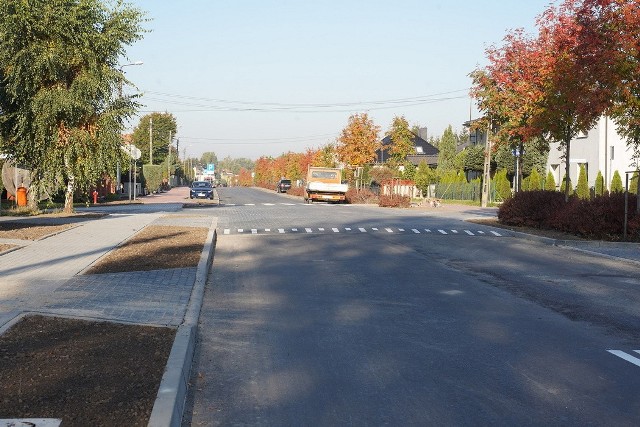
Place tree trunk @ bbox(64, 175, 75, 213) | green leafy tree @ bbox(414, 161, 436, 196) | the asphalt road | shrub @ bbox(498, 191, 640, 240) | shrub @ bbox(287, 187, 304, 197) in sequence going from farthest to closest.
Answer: shrub @ bbox(287, 187, 304, 197) < green leafy tree @ bbox(414, 161, 436, 196) < tree trunk @ bbox(64, 175, 75, 213) < shrub @ bbox(498, 191, 640, 240) < the asphalt road

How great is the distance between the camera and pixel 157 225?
919 inches

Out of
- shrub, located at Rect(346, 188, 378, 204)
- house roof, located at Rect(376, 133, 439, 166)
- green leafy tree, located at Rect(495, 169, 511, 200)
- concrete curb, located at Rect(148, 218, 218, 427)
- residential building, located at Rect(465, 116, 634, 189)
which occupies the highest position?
house roof, located at Rect(376, 133, 439, 166)

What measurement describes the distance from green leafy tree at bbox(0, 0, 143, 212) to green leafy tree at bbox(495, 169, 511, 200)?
98.8 feet

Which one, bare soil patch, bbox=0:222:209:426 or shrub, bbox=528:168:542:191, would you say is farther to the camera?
shrub, bbox=528:168:542:191

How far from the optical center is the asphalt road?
5.62m

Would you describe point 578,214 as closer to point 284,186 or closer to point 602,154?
point 602,154

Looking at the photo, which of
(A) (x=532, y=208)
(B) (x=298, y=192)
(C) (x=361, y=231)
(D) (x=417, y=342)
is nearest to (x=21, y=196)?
(C) (x=361, y=231)

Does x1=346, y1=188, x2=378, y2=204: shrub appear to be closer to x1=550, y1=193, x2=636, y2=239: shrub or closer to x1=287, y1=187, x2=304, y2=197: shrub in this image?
x1=287, y1=187, x2=304, y2=197: shrub

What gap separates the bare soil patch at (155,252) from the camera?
1287cm

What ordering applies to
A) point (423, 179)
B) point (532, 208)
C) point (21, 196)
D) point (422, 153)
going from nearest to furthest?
1. point (532, 208)
2. point (21, 196)
3. point (423, 179)
4. point (422, 153)

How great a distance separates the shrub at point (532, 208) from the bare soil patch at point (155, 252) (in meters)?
10.6

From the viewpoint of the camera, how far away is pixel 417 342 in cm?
787

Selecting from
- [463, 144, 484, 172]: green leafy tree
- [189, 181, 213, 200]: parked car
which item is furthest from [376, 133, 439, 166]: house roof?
[189, 181, 213, 200]: parked car

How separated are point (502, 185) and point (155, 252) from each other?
38.8 meters
